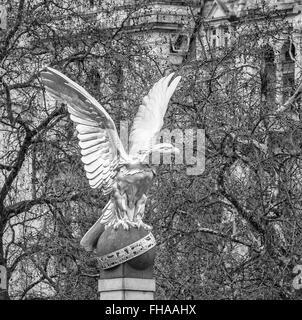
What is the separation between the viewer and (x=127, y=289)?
22906mm

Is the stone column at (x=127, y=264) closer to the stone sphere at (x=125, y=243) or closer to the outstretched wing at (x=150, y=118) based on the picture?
the stone sphere at (x=125, y=243)

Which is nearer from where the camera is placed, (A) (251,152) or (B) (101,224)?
(B) (101,224)

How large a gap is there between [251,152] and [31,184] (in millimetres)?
3542

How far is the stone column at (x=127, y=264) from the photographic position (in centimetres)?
2297

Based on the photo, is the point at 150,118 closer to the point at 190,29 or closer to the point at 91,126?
the point at 91,126

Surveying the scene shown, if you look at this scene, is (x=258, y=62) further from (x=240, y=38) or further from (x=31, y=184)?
(x=31, y=184)

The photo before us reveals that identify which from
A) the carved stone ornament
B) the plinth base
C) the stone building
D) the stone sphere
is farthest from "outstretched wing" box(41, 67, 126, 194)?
the stone building

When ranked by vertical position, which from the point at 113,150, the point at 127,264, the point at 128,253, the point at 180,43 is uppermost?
the point at 180,43

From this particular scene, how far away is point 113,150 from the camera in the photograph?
2462 centimetres

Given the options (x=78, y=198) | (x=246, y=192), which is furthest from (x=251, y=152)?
(x=78, y=198)

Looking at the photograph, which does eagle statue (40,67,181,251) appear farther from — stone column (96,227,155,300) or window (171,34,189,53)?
window (171,34,189,53)

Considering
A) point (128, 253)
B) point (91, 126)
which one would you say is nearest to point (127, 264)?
point (128, 253)

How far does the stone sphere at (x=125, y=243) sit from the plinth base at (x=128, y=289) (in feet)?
0.62

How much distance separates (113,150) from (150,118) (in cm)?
73
